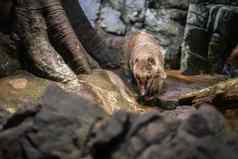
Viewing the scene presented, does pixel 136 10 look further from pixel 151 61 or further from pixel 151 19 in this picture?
pixel 151 61

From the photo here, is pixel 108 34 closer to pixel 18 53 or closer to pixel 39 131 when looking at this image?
pixel 18 53

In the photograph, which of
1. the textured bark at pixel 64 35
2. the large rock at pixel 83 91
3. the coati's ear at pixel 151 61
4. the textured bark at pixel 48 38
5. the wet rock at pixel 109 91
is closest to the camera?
the large rock at pixel 83 91

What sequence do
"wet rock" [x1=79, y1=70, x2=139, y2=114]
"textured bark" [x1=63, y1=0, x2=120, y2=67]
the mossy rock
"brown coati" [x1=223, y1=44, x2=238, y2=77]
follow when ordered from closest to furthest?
the mossy rock < "wet rock" [x1=79, y1=70, x2=139, y2=114] < "textured bark" [x1=63, y1=0, x2=120, y2=67] < "brown coati" [x1=223, y1=44, x2=238, y2=77]

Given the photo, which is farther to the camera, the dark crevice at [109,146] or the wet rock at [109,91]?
the wet rock at [109,91]

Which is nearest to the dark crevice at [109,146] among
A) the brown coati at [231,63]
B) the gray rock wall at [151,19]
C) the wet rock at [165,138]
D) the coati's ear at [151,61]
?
the wet rock at [165,138]

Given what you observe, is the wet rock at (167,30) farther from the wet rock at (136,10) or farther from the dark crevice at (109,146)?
the dark crevice at (109,146)

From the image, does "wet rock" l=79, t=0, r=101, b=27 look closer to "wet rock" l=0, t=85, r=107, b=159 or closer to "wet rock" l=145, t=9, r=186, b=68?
"wet rock" l=145, t=9, r=186, b=68

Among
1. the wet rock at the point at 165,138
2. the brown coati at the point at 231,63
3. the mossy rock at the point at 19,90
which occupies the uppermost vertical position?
the wet rock at the point at 165,138

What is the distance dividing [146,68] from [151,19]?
3008mm

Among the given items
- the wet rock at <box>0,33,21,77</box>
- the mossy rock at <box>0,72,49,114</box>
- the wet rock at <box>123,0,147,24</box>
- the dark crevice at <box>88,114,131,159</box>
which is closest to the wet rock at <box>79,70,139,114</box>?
the mossy rock at <box>0,72,49,114</box>

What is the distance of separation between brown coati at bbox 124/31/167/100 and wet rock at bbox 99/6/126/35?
2.05m

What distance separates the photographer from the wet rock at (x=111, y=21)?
8062 millimetres

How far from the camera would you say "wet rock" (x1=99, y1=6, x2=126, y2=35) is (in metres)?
8.06

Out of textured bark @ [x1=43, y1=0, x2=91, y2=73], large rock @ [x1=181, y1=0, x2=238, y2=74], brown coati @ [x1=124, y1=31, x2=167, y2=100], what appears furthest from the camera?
large rock @ [x1=181, y1=0, x2=238, y2=74]
